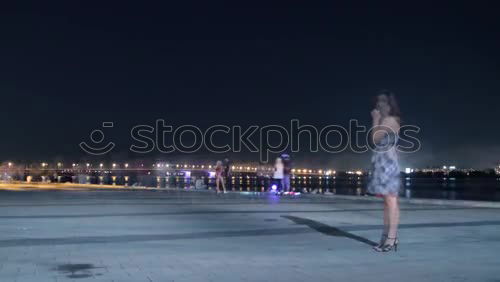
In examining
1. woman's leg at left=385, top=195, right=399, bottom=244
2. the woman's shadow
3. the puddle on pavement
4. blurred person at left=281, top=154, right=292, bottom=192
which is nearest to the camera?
the puddle on pavement

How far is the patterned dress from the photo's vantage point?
344 inches

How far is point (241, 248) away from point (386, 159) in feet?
7.56

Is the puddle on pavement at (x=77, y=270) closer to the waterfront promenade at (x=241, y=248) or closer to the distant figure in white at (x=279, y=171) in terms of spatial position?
→ the waterfront promenade at (x=241, y=248)

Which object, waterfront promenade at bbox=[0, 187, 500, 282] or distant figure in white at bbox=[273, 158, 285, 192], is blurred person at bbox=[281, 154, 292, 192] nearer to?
distant figure in white at bbox=[273, 158, 285, 192]

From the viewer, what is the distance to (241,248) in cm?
886

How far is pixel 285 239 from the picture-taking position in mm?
9820

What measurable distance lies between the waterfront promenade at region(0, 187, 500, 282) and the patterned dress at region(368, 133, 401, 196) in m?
0.84

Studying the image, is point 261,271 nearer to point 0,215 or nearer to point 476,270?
point 476,270

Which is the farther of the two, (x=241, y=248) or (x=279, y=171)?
(x=279, y=171)

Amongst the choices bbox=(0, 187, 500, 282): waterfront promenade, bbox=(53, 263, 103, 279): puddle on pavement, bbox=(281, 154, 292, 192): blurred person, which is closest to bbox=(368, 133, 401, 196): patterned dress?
bbox=(0, 187, 500, 282): waterfront promenade

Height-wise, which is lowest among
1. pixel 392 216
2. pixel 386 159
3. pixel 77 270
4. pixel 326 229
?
pixel 77 270

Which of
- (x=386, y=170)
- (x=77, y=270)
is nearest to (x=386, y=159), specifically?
(x=386, y=170)

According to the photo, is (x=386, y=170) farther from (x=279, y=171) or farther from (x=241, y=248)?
(x=279, y=171)

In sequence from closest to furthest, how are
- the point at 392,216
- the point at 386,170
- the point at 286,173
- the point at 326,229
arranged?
the point at 392,216
the point at 386,170
the point at 326,229
the point at 286,173
